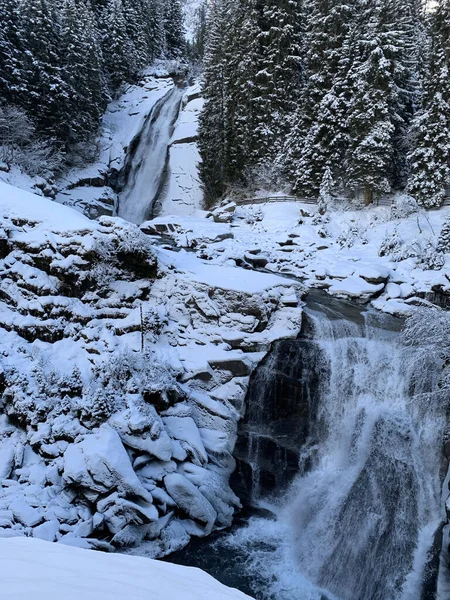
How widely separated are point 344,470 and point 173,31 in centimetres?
6476

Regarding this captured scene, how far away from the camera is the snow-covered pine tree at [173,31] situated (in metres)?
55.2

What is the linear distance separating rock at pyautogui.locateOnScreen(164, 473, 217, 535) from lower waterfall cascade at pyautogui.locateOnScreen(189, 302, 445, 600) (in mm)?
606

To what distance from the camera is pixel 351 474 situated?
9.83 meters

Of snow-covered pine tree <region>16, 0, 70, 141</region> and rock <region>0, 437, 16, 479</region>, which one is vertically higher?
snow-covered pine tree <region>16, 0, 70, 141</region>

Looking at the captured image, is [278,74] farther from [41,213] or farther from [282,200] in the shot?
[41,213]

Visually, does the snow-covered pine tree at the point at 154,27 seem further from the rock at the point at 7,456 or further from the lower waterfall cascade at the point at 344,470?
the rock at the point at 7,456

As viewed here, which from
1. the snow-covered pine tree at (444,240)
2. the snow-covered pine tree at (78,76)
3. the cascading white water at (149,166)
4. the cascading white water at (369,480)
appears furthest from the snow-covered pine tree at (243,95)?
the cascading white water at (369,480)

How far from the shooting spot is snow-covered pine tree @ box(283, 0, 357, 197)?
940 inches

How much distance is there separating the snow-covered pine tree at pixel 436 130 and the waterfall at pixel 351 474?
11.7 meters

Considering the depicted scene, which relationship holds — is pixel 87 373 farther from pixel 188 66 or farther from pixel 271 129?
pixel 188 66

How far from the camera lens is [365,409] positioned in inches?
424

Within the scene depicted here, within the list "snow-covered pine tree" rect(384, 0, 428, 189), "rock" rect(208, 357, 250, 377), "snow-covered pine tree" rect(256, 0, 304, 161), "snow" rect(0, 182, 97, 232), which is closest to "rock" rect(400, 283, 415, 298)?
"rock" rect(208, 357, 250, 377)

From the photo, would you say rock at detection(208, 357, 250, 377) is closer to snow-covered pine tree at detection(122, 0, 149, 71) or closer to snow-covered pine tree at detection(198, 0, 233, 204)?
snow-covered pine tree at detection(198, 0, 233, 204)

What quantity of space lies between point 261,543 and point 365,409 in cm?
432
